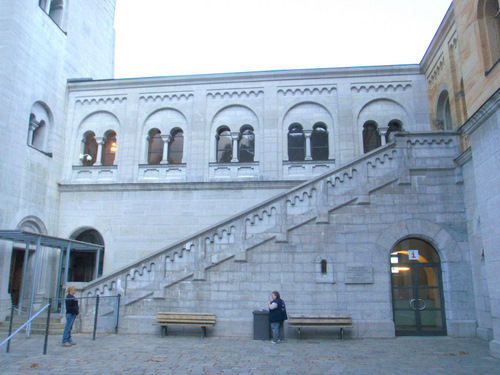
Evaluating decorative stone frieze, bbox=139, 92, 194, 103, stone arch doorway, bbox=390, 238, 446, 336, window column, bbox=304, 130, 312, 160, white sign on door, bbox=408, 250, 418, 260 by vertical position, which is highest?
decorative stone frieze, bbox=139, 92, 194, 103

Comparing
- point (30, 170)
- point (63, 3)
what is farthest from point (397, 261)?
point (63, 3)

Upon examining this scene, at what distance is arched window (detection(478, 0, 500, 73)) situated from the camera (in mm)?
12188

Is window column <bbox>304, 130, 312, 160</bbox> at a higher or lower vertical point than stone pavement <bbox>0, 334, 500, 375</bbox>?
higher

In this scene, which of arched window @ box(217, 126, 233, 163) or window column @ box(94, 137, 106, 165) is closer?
arched window @ box(217, 126, 233, 163)

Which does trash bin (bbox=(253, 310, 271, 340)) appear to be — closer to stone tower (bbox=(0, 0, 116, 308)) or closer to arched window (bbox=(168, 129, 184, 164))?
arched window (bbox=(168, 129, 184, 164))

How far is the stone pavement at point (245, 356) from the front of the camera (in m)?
9.77

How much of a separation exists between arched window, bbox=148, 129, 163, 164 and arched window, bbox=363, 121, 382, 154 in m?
10.3

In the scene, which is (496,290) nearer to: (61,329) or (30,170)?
(61,329)

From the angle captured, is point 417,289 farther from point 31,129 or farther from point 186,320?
point 31,129

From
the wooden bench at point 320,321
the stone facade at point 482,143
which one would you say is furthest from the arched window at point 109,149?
the stone facade at point 482,143

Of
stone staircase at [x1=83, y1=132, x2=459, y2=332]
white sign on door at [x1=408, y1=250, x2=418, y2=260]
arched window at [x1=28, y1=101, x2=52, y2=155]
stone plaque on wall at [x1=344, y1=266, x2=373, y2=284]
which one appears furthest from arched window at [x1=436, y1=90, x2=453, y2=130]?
arched window at [x1=28, y1=101, x2=52, y2=155]

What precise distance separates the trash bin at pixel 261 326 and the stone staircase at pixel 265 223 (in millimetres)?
1932

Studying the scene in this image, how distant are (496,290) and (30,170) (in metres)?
18.9

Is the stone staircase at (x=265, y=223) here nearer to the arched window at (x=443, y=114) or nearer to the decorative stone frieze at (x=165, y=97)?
the arched window at (x=443, y=114)
